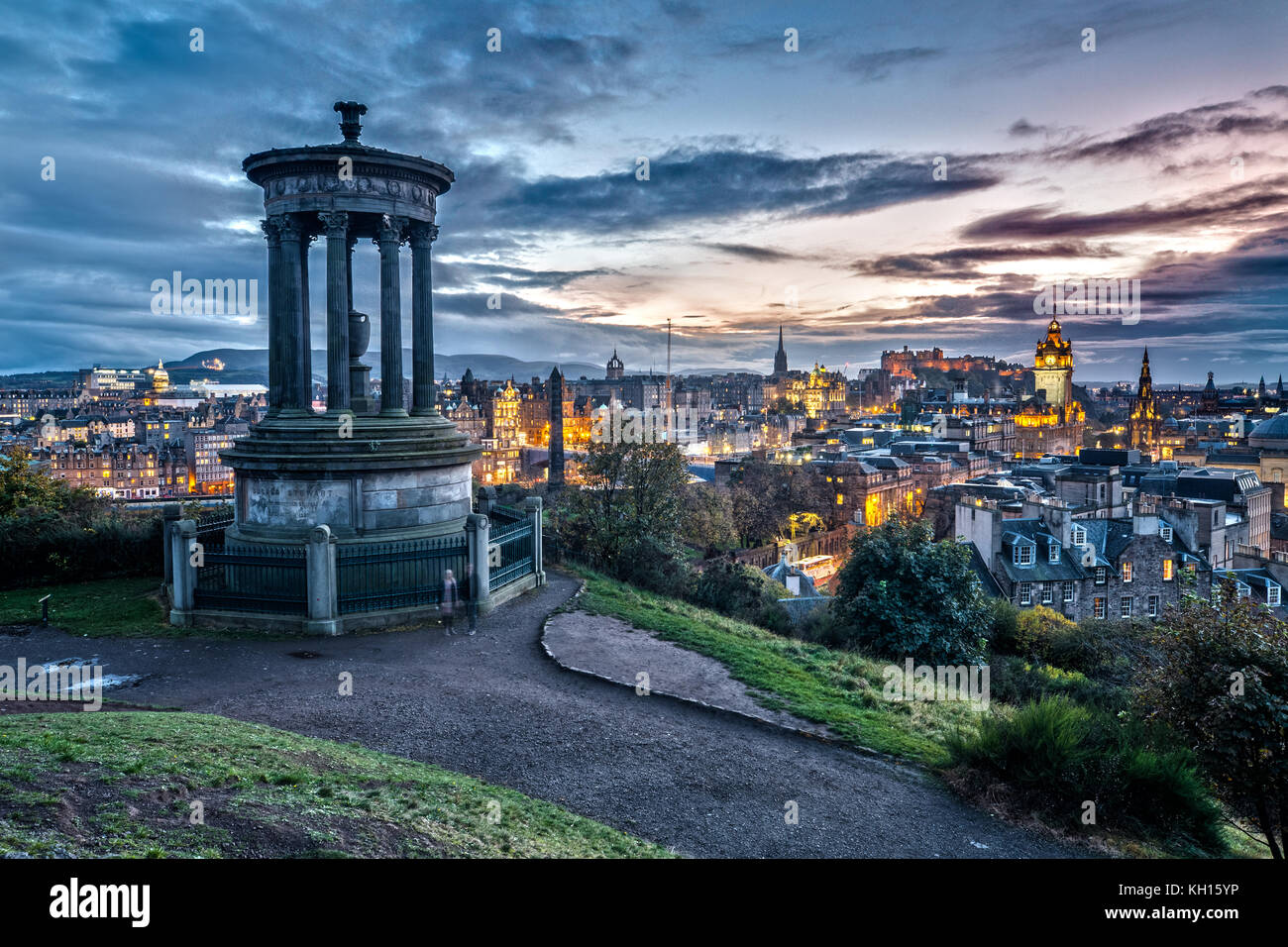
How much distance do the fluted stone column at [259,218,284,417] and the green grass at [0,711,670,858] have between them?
12.4 m

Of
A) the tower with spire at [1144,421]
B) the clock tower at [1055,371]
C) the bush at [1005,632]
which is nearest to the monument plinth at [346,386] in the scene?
the bush at [1005,632]

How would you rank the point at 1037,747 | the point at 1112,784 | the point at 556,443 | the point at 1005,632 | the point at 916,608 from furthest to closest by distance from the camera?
1. the point at 556,443
2. the point at 1005,632
3. the point at 916,608
4. the point at 1037,747
5. the point at 1112,784

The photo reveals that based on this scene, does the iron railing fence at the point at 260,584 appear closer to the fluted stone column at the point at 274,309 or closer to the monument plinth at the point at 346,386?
the monument plinth at the point at 346,386

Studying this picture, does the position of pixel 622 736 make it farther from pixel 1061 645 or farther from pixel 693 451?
pixel 693 451

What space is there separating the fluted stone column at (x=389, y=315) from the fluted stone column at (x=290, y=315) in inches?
84.7

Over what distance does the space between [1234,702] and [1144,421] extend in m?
184

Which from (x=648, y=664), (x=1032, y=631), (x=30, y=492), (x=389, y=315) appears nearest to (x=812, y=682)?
(x=648, y=664)

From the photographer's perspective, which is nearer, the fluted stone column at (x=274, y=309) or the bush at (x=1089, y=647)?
the fluted stone column at (x=274, y=309)

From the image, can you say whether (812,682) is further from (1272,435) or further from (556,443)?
(1272,435)

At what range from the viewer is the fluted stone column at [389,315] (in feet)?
65.4

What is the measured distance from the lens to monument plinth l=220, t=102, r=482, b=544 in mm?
17984

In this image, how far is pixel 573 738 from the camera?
10539mm
